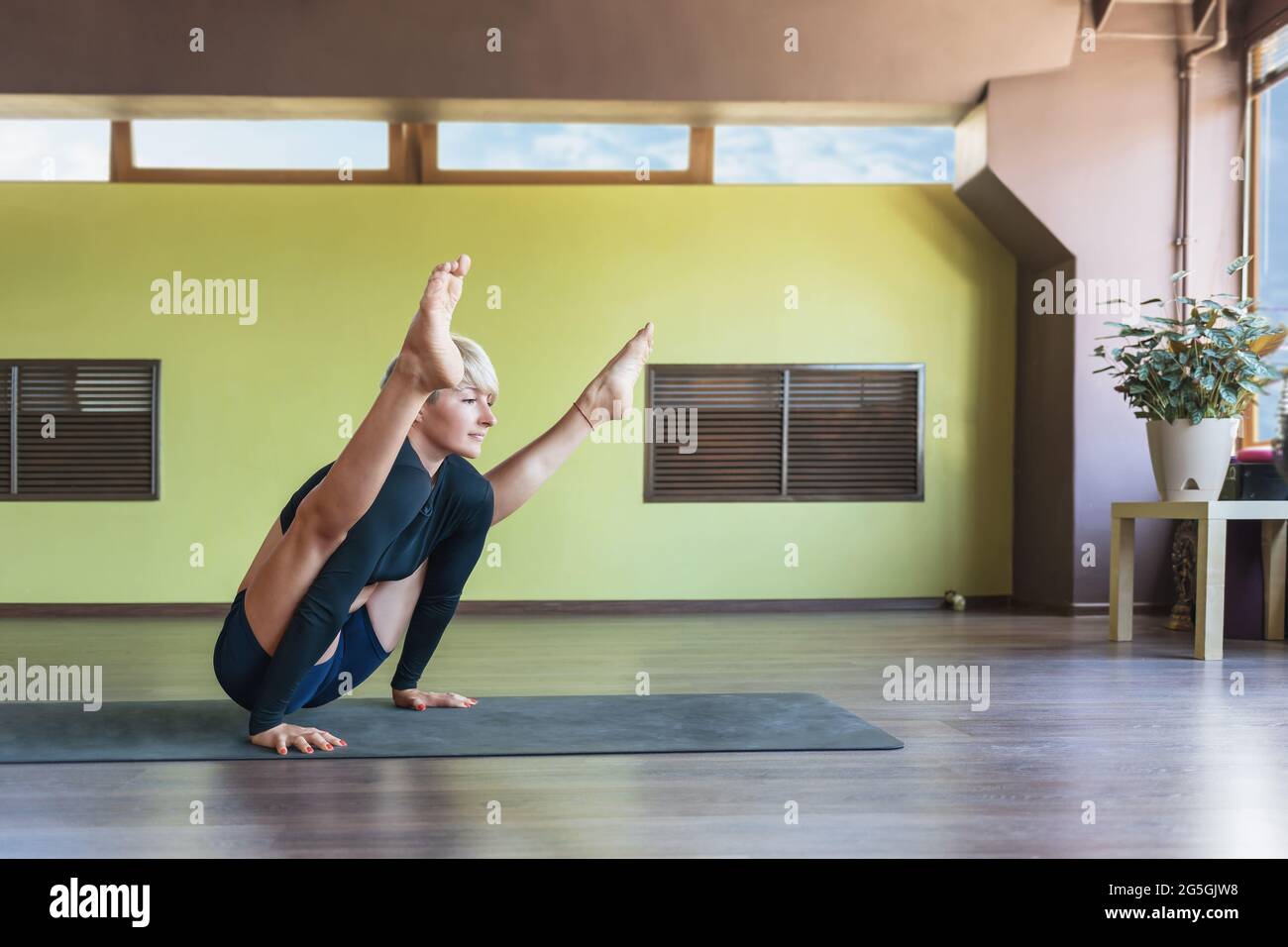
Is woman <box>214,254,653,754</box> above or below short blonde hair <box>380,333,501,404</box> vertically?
below

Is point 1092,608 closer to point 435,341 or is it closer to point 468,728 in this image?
point 468,728

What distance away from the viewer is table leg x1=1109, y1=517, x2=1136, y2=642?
169 inches

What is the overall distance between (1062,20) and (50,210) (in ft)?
15.7

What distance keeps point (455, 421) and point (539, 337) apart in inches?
132

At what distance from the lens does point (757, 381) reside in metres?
5.70

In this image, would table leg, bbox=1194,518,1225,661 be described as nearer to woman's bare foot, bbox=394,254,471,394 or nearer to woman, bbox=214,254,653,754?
woman, bbox=214,254,653,754

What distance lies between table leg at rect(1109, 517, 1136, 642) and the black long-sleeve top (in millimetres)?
2801

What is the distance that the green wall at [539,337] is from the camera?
17.9 ft

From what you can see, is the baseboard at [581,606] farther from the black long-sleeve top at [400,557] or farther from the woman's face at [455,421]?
the woman's face at [455,421]

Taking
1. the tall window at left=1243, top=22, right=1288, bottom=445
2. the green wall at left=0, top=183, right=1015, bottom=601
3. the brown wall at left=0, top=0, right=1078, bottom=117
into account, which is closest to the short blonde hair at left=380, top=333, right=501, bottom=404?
the brown wall at left=0, top=0, right=1078, bottom=117

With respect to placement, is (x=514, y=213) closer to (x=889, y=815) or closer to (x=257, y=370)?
(x=257, y=370)

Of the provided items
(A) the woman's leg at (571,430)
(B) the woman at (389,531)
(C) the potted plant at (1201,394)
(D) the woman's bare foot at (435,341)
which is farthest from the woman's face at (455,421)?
(C) the potted plant at (1201,394)

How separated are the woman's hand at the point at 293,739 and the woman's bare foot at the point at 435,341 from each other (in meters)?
0.79

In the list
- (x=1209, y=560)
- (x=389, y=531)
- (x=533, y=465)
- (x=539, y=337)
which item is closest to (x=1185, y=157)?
(x=1209, y=560)
